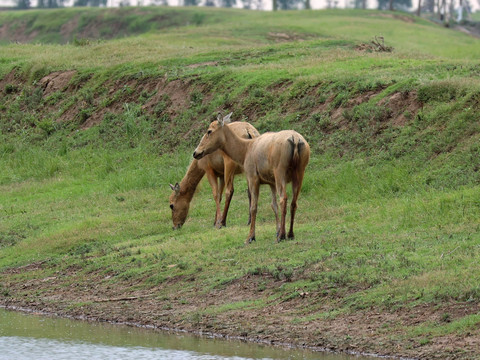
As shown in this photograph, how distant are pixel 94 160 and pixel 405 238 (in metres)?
11.7

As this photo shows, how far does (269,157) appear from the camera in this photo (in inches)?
480

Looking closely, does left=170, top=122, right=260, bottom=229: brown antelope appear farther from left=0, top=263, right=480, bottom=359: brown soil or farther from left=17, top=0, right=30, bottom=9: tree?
left=17, top=0, right=30, bottom=9: tree

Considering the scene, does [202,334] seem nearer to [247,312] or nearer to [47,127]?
[247,312]

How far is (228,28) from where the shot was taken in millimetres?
42281

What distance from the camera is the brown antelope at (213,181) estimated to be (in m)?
14.5

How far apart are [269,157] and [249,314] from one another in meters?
3.44

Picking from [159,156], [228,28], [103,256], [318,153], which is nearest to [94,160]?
[159,156]

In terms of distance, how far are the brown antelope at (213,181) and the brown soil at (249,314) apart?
10.1ft

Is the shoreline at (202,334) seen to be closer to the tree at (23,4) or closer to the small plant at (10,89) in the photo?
the small plant at (10,89)

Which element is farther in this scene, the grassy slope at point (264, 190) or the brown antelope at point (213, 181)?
the brown antelope at point (213, 181)

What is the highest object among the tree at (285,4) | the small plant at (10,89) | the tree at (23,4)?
the tree at (23,4)

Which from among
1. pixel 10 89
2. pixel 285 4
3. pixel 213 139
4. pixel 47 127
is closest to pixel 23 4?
pixel 285 4

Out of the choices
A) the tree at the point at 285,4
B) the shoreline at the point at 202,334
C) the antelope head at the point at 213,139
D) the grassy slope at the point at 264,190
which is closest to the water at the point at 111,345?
the shoreline at the point at 202,334

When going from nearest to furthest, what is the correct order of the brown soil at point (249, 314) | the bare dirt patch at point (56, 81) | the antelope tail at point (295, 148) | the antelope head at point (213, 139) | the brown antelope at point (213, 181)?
1. the brown soil at point (249, 314)
2. the antelope tail at point (295, 148)
3. the antelope head at point (213, 139)
4. the brown antelope at point (213, 181)
5. the bare dirt patch at point (56, 81)
